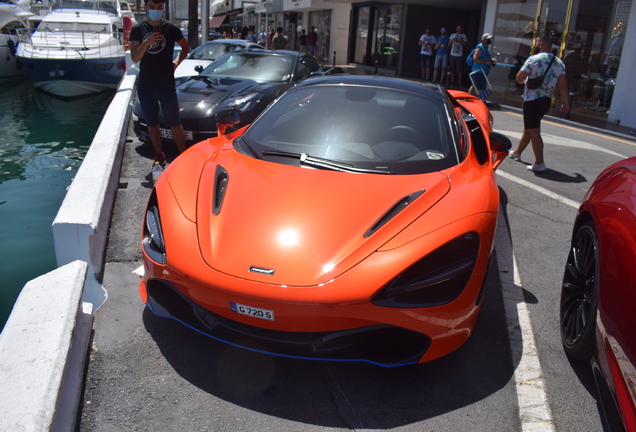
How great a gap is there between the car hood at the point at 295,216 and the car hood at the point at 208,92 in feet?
10.7

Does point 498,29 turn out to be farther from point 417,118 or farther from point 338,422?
point 338,422

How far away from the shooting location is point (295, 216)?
260 cm

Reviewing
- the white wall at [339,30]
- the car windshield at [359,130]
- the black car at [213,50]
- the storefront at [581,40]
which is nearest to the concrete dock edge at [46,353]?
the car windshield at [359,130]

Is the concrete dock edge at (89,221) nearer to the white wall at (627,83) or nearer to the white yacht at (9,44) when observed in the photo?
the white wall at (627,83)

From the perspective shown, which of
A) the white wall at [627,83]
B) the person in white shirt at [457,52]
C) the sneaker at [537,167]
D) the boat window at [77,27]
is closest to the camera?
the sneaker at [537,167]

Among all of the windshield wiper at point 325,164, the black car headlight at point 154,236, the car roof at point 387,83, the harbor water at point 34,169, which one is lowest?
the harbor water at point 34,169

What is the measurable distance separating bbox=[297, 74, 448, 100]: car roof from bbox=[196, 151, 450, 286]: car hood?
1040 mm

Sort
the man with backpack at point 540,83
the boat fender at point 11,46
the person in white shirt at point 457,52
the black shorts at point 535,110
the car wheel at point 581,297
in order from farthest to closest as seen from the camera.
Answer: the boat fender at point 11,46
the person in white shirt at point 457,52
the black shorts at point 535,110
the man with backpack at point 540,83
the car wheel at point 581,297

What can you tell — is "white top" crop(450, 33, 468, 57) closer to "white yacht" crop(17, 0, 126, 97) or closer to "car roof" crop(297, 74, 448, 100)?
"white yacht" crop(17, 0, 126, 97)

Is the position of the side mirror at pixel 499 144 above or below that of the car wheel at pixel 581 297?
above

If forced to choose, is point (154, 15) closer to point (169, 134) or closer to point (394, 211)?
point (169, 134)

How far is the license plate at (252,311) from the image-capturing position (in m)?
2.20

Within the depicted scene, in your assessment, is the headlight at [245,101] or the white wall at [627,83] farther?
the white wall at [627,83]

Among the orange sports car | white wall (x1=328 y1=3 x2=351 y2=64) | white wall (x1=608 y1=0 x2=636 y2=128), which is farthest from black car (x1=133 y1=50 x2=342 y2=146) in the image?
white wall (x1=328 y1=3 x2=351 y2=64)
